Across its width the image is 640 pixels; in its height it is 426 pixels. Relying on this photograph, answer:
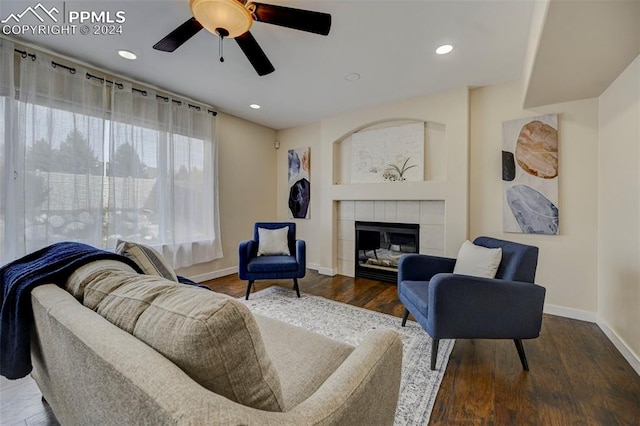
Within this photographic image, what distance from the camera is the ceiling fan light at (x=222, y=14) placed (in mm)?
1428

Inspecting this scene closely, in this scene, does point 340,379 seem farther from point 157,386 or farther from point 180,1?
point 180,1

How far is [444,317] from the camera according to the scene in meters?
1.66

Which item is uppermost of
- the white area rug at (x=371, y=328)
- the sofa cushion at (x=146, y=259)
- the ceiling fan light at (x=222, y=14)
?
the ceiling fan light at (x=222, y=14)

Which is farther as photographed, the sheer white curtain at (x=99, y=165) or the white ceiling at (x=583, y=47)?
the sheer white curtain at (x=99, y=165)

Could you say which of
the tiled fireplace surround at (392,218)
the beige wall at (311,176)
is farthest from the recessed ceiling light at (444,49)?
the beige wall at (311,176)

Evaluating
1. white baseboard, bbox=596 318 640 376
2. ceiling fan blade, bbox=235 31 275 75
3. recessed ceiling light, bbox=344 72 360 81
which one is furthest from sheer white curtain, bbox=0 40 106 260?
white baseboard, bbox=596 318 640 376

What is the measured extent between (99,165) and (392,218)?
3450mm

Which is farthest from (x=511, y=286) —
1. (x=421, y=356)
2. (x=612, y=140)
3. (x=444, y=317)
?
(x=612, y=140)

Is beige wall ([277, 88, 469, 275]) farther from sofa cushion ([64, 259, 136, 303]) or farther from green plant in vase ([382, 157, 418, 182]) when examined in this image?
sofa cushion ([64, 259, 136, 303])

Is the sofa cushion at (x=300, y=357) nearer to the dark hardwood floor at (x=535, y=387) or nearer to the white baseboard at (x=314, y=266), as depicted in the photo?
the dark hardwood floor at (x=535, y=387)

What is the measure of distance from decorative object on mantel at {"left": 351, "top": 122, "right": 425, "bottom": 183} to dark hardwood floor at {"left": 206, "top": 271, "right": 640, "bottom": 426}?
2065 mm

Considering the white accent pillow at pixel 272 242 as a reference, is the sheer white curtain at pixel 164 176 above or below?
above

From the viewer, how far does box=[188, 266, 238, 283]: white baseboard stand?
3645mm

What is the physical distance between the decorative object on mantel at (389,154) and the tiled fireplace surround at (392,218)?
1.16ft
